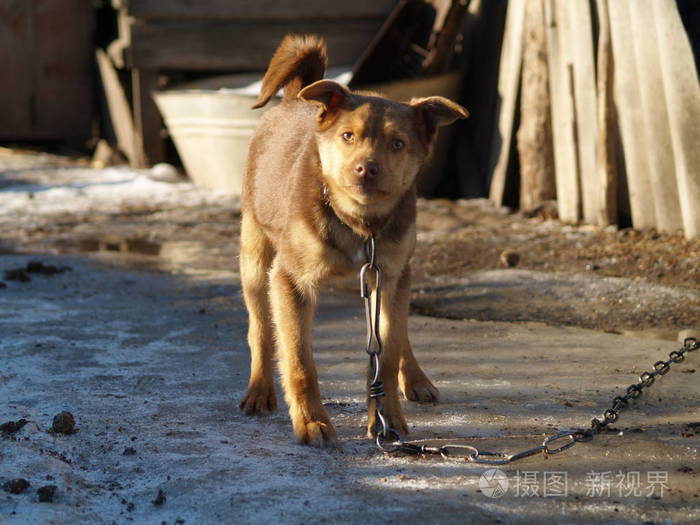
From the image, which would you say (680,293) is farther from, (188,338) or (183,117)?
(183,117)

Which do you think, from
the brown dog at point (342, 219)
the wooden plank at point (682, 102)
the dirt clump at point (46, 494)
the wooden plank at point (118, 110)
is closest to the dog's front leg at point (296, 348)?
the brown dog at point (342, 219)

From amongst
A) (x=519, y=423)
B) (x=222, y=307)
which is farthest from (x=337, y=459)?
(x=222, y=307)

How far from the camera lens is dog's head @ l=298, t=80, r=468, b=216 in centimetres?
379

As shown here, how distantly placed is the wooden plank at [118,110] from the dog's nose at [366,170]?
7816mm

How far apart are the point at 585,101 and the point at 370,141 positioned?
4.28 metres

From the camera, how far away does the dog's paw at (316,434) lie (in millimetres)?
3807

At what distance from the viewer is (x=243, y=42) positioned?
34.9 feet

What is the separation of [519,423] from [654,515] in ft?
3.10

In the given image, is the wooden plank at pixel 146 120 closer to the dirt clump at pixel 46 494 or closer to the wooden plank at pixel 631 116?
the wooden plank at pixel 631 116

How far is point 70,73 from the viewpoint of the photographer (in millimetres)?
12664

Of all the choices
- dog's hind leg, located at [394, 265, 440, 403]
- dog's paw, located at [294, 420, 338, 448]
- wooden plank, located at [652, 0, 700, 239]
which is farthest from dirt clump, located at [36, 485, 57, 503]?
wooden plank, located at [652, 0, 700, 239]

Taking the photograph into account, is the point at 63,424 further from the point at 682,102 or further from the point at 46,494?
the point at 682,102

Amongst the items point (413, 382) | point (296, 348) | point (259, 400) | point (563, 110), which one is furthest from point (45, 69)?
point (296, 348)

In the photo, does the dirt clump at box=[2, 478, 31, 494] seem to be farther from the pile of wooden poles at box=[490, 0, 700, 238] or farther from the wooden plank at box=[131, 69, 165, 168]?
the wooden plank at box=[131, 69, 165, 168]
